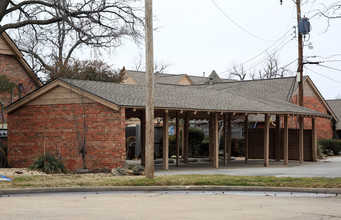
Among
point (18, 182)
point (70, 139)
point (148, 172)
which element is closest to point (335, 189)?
point (148, 172)

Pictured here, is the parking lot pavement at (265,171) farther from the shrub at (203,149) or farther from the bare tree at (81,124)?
the shrub at (203,149)

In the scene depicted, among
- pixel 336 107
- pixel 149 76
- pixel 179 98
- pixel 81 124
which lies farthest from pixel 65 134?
pixel 336 107

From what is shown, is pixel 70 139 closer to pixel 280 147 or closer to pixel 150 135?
pixel 150 135

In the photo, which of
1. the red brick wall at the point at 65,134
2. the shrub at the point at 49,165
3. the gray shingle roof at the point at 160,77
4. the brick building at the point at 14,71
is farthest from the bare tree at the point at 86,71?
the gray shingle roof at the point at 160,77

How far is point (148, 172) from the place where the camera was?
1756 cm

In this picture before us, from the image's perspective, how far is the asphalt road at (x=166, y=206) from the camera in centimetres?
1031

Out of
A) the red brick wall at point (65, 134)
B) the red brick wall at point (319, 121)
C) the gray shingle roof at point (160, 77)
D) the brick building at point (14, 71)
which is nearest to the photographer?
the red brick wall at point (65, 134)

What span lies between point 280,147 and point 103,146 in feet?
52.1

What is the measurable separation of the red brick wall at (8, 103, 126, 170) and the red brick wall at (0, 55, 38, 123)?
21.5ft

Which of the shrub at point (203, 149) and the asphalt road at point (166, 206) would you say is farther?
the shrub at point (203, 149)

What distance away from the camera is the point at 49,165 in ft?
70.6

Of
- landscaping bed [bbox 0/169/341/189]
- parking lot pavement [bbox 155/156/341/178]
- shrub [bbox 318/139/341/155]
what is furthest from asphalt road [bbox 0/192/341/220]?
shrub [bbox 318/139/341/155]

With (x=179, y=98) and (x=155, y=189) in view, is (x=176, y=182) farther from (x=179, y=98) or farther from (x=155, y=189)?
(x=179, y=98)

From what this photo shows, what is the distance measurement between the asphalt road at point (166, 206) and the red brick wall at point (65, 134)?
7169 millimetres
